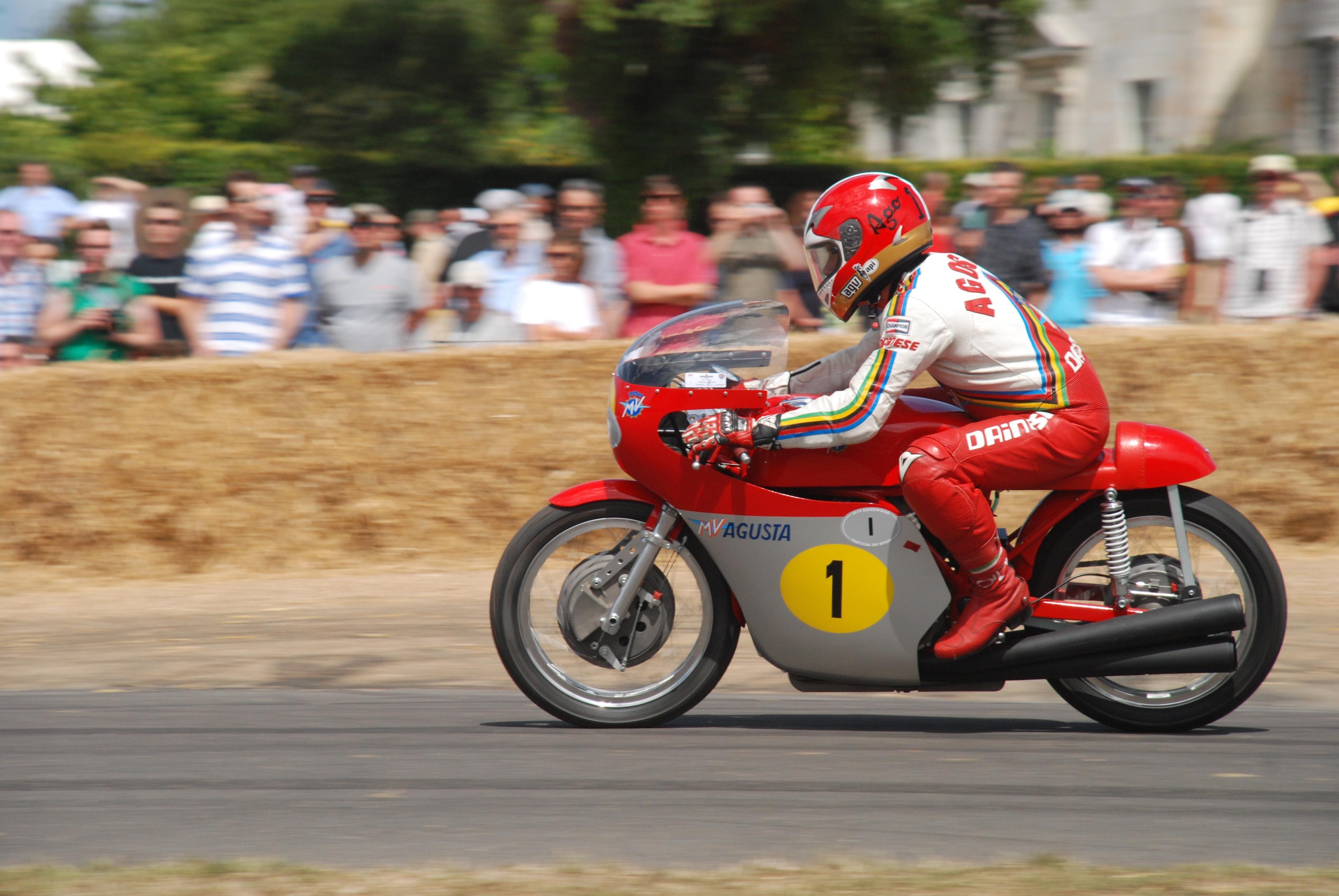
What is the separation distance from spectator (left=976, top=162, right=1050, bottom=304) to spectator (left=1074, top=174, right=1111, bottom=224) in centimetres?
57

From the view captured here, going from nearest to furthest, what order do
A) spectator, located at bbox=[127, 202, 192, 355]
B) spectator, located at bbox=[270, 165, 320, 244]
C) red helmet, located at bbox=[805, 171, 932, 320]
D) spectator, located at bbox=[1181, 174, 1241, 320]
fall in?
red helmet, located at bbox=[805, 171, 932, 320], spectator, located at bbox=[127, 202, 192, 355], spectator, located at bbox=[1181, 174, 1241, 320], spectator, located at bbox=[270, 165, 320, 244]

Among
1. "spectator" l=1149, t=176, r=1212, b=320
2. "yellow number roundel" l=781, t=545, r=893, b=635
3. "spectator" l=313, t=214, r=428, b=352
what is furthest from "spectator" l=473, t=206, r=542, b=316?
"yellow number roundel" l=781, t=545, r=893, b=635

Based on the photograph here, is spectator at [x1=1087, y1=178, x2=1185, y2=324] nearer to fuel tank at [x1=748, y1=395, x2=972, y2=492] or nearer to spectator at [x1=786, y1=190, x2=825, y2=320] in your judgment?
spectator at [x1=786, y1=190, x2=825, y2=320]

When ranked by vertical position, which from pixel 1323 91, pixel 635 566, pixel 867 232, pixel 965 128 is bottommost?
pixel 965 128

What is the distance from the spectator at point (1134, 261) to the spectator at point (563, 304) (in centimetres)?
313

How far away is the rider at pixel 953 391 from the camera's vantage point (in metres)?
4.91

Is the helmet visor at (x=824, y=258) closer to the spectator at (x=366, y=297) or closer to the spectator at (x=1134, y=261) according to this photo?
the spectator at (x=366, y=297)

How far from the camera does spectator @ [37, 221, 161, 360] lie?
921 cm

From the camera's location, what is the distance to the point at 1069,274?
31.3 ft

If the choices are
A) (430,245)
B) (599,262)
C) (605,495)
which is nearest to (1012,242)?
(599,262)

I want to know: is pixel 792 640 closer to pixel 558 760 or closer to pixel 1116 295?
pixel 558 760

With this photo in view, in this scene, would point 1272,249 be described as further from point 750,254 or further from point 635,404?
point 635,404

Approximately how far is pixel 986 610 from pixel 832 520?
0.57 m

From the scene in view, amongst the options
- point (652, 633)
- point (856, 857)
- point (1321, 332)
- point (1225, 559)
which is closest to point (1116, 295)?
point (1321, 332)
